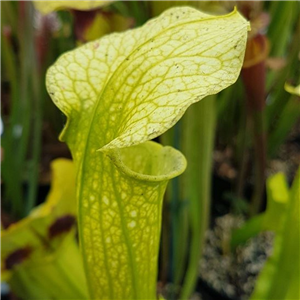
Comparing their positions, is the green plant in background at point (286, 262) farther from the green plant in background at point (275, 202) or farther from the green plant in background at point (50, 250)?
→ the green plant in background at point (50, 250)

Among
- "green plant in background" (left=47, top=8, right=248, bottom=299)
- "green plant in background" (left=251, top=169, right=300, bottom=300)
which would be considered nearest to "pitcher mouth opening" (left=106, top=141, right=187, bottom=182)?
"green plant in background" (left=47, top=8, right=248, bottom=299)

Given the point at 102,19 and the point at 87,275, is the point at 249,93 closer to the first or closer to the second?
the point at 102,19

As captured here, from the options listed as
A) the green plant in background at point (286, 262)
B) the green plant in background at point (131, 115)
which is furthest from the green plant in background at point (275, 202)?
the green plant in background at point (131, 115)

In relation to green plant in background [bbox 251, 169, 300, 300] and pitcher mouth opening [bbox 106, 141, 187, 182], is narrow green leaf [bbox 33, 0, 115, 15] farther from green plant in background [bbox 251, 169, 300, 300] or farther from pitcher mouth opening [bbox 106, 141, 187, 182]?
green plant in background [bbox 251, 169, 300, 300]

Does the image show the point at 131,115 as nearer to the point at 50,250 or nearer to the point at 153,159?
the point at 153,159

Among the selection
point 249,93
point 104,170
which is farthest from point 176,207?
point 104,170

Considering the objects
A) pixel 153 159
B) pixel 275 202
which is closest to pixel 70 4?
pixel 153 159
